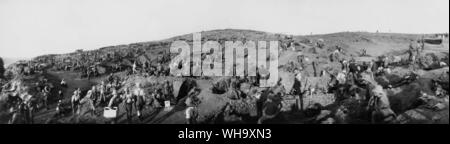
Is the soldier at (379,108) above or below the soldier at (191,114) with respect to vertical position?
above

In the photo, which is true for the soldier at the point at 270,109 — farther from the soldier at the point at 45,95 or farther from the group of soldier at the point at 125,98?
the soldier at the point at 45,95

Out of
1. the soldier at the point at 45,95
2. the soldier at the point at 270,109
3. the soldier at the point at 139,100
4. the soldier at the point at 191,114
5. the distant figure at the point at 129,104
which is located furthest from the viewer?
the soldier at the point at 45,95

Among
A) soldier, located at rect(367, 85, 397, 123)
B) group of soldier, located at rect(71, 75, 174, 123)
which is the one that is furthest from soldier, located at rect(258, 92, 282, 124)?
group of soldier, located at rect(71, 75, 174, 123)

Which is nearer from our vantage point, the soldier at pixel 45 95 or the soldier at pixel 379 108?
the soldier at pixel 379 108

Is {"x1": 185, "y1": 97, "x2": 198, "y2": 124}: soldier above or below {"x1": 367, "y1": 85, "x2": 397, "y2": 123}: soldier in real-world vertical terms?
below

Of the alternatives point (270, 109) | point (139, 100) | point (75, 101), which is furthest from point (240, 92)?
point (75, 101)

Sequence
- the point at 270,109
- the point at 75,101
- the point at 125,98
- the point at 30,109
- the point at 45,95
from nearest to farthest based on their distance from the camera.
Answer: the point at 270,109
the point at 125,98
the point at 30,109
the point at 75,101
the point at 45,95

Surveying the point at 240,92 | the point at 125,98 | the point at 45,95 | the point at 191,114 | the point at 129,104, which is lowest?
the point at 191,114

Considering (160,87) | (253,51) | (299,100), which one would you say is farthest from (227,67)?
(299,100)

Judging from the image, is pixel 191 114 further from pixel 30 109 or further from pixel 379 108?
pixel 30 109

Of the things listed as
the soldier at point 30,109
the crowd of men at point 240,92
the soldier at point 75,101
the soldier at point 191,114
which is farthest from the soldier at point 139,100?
the soldier at point 30,109

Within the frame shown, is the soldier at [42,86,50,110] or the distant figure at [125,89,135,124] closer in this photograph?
the distant figure at [125,89,135,124]

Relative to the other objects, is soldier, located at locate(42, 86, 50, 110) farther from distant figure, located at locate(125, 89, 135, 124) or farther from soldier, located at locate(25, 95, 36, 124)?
distant figure, located at locate(125, 89, 135, 124)
